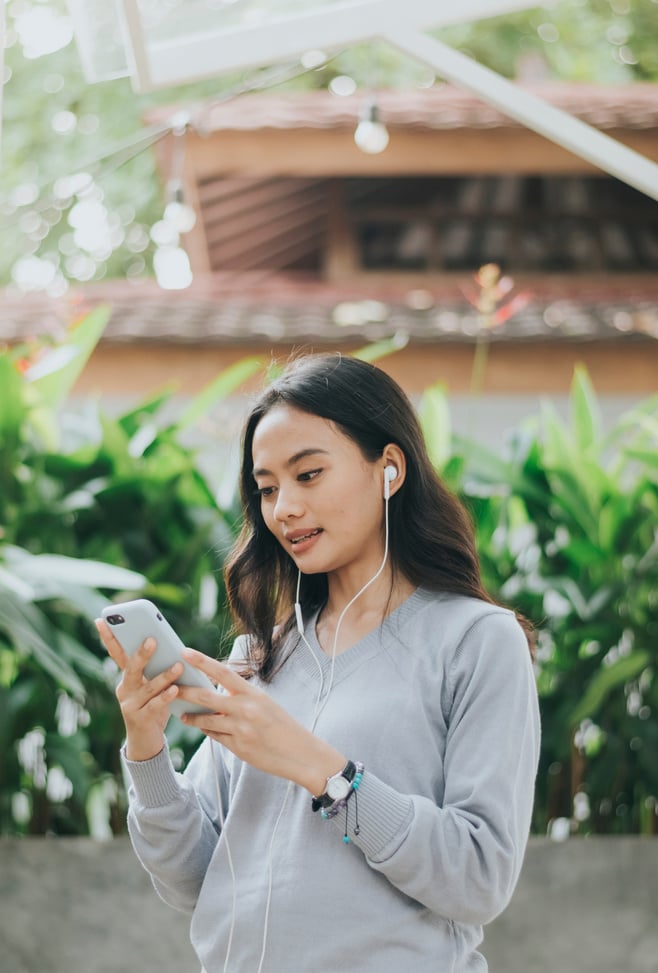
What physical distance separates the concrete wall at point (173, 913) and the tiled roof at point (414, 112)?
13.3ft

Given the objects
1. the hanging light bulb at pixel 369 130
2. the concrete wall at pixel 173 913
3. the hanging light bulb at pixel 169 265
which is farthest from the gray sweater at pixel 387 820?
the hanging light bulb at pixel 169 265

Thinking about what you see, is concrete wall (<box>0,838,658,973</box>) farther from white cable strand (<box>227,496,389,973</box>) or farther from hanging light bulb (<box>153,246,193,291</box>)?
hanging light bulb (<box>153,246,193,291</box>)

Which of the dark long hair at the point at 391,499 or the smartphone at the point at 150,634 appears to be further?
the dark long hair at the point at 391,499

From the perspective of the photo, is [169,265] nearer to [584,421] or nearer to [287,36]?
[584,421]

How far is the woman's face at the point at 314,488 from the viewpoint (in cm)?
140

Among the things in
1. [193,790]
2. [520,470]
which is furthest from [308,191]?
[193,790]

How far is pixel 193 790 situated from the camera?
149cm

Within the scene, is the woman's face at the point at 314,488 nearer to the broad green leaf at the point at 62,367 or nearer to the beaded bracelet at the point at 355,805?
the beaded bracelet at the point at 355,805

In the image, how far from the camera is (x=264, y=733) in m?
1.23

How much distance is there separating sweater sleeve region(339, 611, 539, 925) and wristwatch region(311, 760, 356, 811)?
0.05ft

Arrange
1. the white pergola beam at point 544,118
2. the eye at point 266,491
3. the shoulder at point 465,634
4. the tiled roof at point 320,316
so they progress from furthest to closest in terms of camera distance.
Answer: the tiled roof at point 320,316 → the white pergola beam at point 544,118 → the eye at point 266,491 → the shoulder at point 465,634

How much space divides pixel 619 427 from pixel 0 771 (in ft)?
4.90

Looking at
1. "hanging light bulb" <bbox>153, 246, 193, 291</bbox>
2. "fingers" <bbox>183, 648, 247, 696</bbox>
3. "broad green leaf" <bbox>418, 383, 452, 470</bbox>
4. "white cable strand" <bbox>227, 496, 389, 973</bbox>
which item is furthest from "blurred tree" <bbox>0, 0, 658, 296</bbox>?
"fingers" <bbox>183, 648, 247, 696</bbox>

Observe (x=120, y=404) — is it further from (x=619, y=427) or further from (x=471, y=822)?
(x=471, y=822)
